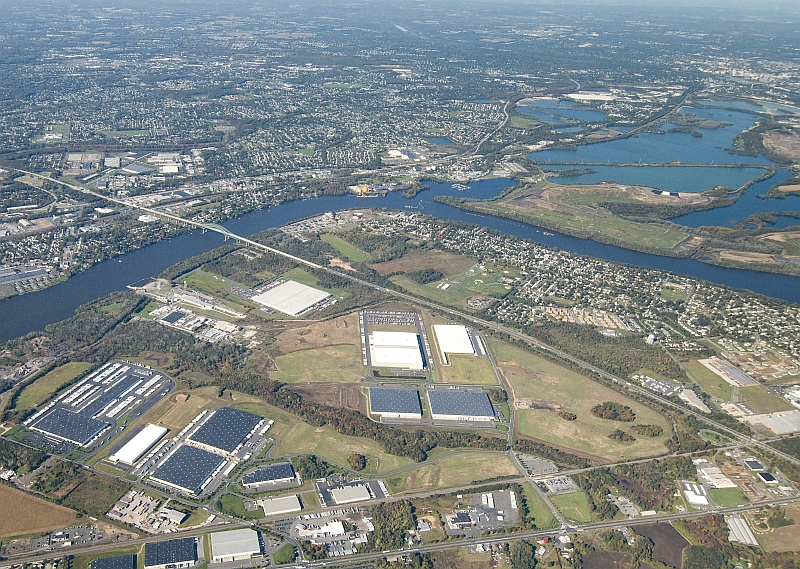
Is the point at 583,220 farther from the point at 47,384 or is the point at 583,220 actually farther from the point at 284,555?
the point at 47,384

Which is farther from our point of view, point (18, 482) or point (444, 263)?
point (444, 263)

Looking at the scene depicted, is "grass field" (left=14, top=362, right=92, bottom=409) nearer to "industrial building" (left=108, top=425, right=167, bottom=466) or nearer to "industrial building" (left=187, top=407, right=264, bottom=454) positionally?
"industrial building" (left=108, top=425, right=167, bottom=466)

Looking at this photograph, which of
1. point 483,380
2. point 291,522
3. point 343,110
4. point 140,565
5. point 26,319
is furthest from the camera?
point 343,110

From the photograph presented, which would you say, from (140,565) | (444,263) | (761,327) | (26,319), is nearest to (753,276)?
(761,327)

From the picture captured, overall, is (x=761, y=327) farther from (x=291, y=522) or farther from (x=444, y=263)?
(x=291, y=522)

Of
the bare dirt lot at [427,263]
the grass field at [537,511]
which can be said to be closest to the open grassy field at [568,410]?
the grass field at [537,511]

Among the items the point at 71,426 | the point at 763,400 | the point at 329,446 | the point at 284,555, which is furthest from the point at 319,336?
the point at 763,400

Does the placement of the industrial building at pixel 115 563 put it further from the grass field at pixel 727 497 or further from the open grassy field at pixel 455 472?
the grass field at pixel 727 497
